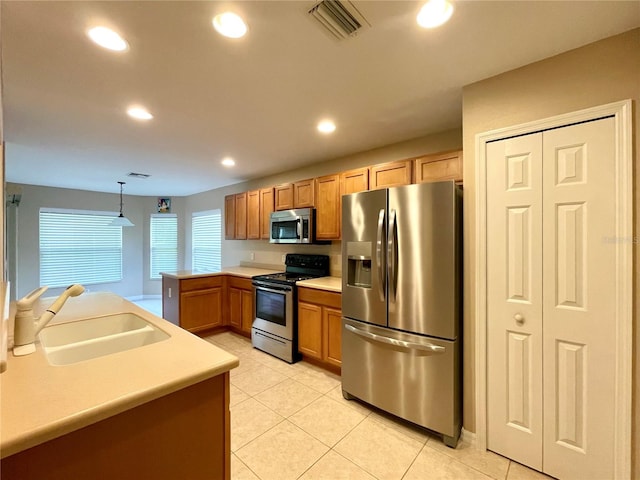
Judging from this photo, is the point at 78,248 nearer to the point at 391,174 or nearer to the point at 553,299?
the point at 391,174

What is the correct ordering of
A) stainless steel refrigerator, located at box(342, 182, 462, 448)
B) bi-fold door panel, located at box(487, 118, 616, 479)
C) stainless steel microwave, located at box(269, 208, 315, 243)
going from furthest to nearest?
stainless steel microwave, located at box(269, 208, 315, 243)
stainless steel refrigerator, located at box(342, 182, 462, 448)
bi-fold door panel, located at box(487, 118, 616, 479)

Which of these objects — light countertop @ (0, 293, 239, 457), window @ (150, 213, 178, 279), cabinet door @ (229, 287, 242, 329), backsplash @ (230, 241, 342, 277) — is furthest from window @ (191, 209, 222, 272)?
light countertop @ (0, 293, 239, 457)

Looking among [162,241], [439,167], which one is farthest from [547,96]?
[162,241]

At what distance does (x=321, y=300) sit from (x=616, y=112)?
8.17ft

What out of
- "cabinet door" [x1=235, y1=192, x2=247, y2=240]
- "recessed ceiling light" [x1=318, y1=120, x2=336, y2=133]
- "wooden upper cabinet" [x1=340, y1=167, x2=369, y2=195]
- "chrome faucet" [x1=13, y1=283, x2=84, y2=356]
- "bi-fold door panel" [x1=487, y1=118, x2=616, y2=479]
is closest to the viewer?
"chrome faucet" [x1=13, y1=283, x2=84, y2=356]

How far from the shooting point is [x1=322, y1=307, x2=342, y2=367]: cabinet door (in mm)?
2748

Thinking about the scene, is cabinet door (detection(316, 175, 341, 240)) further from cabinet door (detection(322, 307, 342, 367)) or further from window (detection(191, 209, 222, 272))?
window (detection(191, 209, 222, 272))

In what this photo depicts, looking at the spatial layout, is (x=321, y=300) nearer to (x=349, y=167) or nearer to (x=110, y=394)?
(x=349, y=167)

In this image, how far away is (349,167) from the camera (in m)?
3.46

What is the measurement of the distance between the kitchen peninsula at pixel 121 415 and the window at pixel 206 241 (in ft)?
15.8

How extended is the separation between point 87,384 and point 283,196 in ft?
10.4

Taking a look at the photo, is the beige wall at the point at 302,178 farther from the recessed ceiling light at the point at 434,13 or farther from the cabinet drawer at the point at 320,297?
the recessed ceiling light at the point at 434,13

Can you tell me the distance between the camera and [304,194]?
140 inches

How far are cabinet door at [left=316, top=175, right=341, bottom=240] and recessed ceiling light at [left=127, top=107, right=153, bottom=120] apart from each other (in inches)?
71.2
